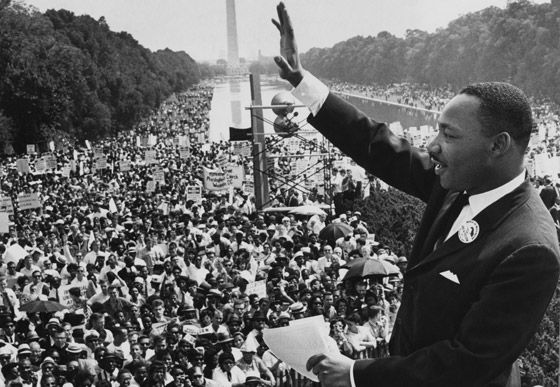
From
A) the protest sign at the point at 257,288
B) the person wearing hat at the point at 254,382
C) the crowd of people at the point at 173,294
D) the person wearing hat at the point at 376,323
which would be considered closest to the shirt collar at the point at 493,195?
the crowd of people at the point at 173,294

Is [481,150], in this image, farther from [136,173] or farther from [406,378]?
[136,173]

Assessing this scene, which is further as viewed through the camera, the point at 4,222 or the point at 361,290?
the point at 4,222

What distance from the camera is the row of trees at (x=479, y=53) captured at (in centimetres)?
5916

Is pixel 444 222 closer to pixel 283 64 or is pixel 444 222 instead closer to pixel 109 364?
pixel 283 64

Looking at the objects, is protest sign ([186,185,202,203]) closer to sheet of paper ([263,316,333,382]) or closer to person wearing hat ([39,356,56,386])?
person wearing hat ([39,356,56,386])

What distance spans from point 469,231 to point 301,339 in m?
0.51

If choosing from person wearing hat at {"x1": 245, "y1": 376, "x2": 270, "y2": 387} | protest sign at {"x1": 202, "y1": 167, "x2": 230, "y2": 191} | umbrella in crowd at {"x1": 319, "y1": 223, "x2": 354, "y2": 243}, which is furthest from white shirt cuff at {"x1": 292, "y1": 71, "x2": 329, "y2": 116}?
protest sign at {"x1": 202, "y1": 167, "x2": 230, "y2": 191}

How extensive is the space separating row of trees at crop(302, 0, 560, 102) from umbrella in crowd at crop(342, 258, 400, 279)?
1835 inches

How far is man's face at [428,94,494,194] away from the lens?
2.17 meters

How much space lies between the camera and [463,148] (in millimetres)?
2188

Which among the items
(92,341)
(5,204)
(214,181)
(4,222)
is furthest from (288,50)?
(214,181)

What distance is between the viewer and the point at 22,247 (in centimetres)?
1493

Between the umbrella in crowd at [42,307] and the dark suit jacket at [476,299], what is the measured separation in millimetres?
8525

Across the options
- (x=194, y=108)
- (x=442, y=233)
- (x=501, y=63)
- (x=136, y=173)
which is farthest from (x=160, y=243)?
(x=194, y=108)
